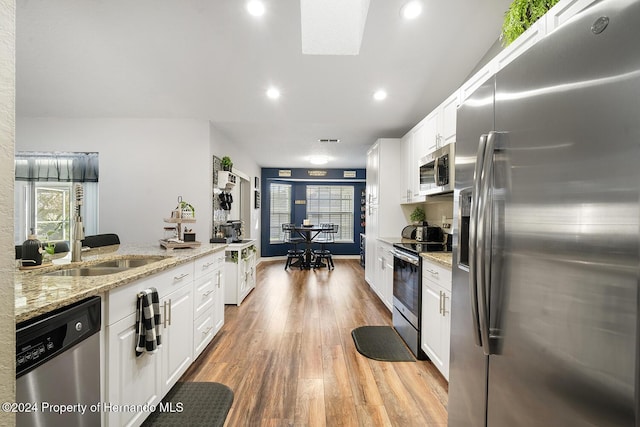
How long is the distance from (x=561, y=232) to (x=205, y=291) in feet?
8.16

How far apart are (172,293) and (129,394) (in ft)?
1.97

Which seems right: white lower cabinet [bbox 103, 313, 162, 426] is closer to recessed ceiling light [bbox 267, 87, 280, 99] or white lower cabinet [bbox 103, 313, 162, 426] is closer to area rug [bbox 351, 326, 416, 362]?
area rug [bbox 351, 326, 416, 362]

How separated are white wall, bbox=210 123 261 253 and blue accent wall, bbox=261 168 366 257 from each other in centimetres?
42

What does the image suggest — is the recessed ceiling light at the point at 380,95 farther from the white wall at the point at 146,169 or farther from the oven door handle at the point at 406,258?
the white wall at the point at 146,169

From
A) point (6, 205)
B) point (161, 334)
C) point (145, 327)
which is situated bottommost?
point (161, 334)

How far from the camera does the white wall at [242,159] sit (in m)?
4.03

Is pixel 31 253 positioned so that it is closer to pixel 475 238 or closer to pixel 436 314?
pixel 475 238

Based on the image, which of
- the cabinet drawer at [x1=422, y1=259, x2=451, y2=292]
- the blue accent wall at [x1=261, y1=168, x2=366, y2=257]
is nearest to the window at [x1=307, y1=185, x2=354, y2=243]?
the blue accent wall at [x1=261, y1=168, x2=366, y2=257]

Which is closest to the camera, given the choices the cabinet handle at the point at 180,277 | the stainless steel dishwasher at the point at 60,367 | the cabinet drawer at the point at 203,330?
the stainless steel dishwasher at the point at 60,367

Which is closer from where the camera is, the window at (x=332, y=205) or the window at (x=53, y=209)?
the window at (x=53, y=209)

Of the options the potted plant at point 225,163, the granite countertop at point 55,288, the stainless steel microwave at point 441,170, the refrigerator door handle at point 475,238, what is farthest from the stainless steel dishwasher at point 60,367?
the potted plant at point 225,163

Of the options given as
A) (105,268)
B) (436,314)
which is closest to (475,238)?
(436,314)

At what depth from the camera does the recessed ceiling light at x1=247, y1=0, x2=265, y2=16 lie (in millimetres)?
2264

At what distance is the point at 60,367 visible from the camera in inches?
39.2
